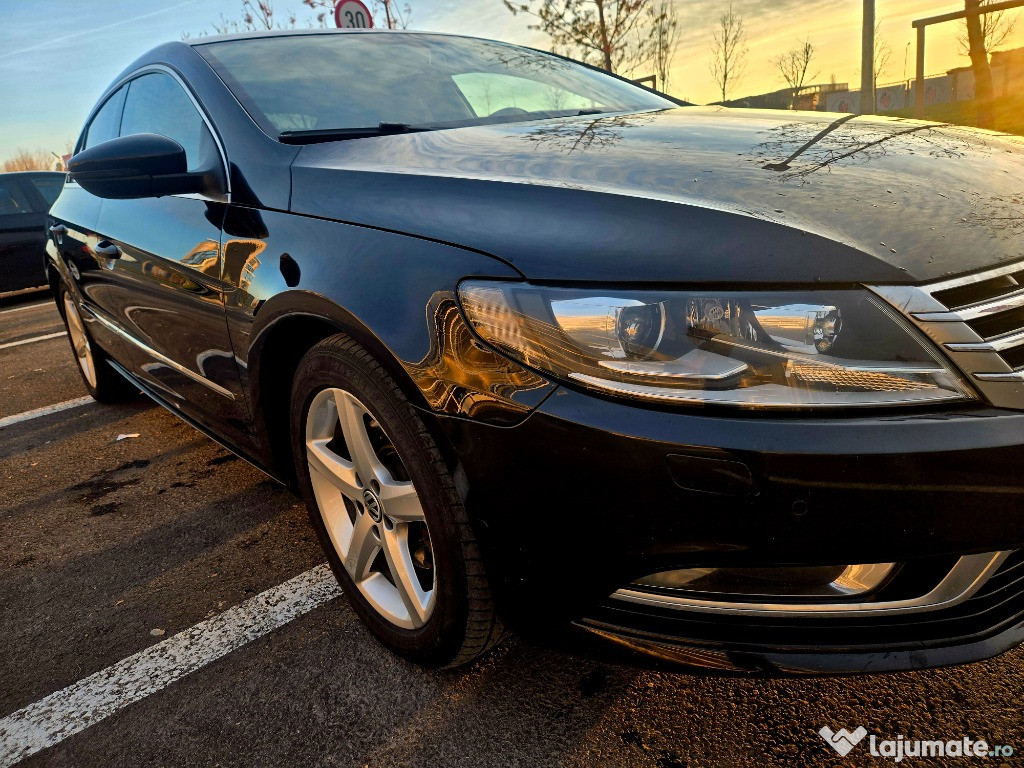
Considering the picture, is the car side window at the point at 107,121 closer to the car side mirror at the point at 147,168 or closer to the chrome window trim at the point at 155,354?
the chrome window trim at the point at 155,354

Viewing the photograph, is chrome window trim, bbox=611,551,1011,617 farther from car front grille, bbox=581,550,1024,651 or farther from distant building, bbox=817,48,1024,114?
distant building, bbox=817,48,1024,114

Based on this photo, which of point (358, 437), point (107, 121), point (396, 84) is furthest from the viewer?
point (107, 121)

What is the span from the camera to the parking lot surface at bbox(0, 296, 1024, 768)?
1.46m

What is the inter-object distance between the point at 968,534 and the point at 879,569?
142mm

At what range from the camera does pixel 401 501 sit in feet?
5.19

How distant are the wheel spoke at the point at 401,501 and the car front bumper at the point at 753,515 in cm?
24

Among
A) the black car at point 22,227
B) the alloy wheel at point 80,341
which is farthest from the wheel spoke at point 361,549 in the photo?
the black car at point 22,227

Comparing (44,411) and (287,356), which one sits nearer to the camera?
(287,356)

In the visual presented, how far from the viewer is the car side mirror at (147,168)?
207 cm

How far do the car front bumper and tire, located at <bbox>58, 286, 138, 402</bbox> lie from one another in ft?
10.5

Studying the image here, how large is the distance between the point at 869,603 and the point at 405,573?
0.92 metres

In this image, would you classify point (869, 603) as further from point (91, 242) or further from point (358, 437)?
point (91, 242)

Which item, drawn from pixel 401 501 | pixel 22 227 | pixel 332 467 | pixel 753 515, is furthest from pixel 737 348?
pixel 22 227

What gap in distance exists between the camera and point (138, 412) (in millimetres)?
4020
